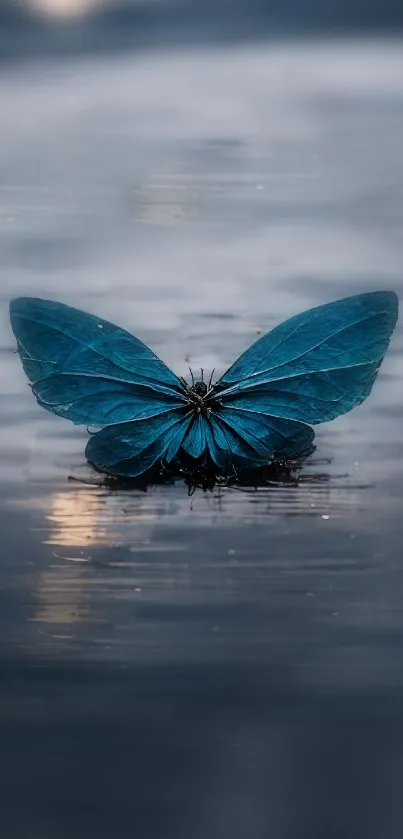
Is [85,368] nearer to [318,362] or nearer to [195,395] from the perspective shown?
[195,395]

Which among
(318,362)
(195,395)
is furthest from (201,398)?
(318,362)

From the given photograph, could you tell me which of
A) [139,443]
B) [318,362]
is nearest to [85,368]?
[139,443]

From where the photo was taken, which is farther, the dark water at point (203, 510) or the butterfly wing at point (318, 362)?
the butterfly wing at point (318, 362)

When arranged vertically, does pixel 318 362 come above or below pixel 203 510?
above

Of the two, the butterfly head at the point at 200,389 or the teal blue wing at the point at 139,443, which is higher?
the butterfly head at the point at 200,389

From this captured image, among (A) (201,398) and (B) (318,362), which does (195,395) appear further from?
(B) (318,362)
